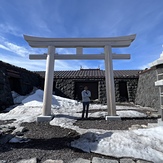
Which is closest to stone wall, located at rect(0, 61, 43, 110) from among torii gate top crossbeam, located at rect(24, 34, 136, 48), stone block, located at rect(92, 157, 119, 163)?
torii gate top crossbeam, located at rect(24, 34, 136, 48)

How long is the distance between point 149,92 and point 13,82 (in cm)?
1158

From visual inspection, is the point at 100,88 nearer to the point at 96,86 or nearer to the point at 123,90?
the point at 96,86

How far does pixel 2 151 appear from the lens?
2.54 meters

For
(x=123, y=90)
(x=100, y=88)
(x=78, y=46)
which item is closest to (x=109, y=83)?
(x=78, y=46)

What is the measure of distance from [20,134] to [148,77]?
10.1m

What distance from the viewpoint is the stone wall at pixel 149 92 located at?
853 cm

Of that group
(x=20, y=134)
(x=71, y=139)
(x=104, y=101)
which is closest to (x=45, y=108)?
(x=20, y=134)

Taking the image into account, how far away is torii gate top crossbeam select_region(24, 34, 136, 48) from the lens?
18.1ft

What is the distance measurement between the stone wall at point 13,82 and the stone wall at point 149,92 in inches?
413

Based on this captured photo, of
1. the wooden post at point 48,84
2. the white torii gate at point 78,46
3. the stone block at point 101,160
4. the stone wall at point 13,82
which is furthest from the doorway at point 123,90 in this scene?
the stone block at point 101,160

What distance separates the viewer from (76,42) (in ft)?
18.3

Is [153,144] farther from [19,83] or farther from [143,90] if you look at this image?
[19,83]

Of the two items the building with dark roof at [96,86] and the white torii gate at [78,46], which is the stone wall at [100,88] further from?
the white torii gate at [78,46]

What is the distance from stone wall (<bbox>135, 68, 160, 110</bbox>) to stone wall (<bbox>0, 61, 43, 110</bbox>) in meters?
10.5
